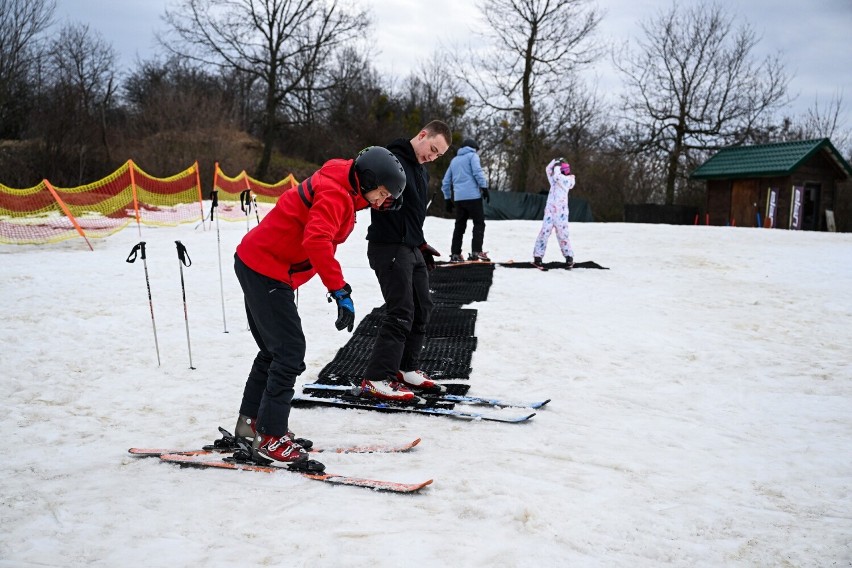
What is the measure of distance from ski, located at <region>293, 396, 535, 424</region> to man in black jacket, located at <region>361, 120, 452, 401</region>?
0.34 feet

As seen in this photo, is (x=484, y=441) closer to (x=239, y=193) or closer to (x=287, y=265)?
(x=287, y=265)

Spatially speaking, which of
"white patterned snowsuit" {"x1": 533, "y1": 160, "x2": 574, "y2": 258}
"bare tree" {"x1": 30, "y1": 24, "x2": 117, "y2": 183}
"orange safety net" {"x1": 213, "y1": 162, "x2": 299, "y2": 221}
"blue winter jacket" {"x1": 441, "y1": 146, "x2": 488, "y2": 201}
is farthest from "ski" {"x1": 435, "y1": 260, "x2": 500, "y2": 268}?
"bare tree" {"x1": 30, "y1": 24, "x2": 117, "y2": 183}

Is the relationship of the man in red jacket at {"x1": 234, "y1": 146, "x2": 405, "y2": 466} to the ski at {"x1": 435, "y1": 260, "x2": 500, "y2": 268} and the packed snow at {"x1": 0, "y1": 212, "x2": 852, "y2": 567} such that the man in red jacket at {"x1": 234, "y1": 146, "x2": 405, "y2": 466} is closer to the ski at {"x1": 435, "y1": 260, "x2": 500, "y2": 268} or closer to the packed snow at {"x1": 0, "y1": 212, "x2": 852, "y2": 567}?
the packed snow at {"x1": 0, "y1": 212, "x2": 852, "y2": 567}

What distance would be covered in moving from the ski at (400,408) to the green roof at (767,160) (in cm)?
2492

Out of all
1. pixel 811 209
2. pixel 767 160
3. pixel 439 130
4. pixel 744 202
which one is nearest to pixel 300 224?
pixel 439 130

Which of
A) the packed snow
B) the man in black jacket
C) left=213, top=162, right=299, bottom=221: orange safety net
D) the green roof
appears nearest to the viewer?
the packed snow

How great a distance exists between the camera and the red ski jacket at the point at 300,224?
134 inches

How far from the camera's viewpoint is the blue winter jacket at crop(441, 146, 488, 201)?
10594 mm

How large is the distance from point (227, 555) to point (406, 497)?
0.89 m

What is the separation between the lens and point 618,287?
9.88m

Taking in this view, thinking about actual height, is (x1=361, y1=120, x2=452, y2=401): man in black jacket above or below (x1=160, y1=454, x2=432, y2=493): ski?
above

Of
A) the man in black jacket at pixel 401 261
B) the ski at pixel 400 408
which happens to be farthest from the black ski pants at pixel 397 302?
the ski at pixel 400 408

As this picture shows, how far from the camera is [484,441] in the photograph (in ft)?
13.3

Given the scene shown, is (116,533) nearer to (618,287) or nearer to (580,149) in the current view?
(618,287)
